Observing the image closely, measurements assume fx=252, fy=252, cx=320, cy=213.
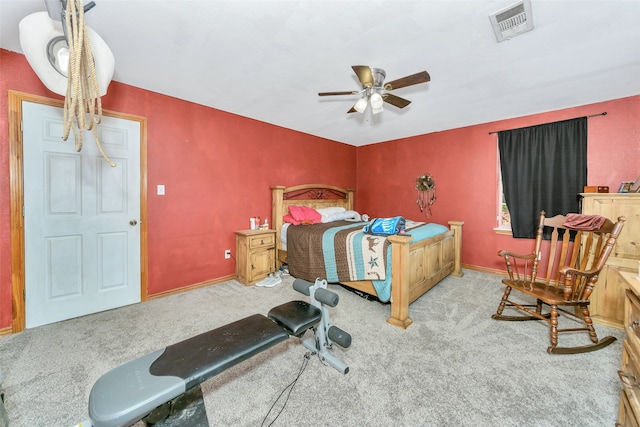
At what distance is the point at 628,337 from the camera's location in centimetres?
108

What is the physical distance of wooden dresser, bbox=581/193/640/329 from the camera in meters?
2.38

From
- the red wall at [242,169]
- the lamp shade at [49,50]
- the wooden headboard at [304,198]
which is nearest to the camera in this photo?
the lamp shade at [49,50]

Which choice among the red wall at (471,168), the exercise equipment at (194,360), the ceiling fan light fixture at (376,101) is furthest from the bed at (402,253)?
the ceiling fan light fixture at (376,101)

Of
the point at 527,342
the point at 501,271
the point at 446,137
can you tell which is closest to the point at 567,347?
the point at 527,342

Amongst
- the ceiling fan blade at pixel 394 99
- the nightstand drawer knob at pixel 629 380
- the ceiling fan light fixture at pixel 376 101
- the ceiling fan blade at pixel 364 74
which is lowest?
the nightstand drawer knob at pixel 629 380

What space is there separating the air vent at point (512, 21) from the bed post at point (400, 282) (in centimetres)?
174

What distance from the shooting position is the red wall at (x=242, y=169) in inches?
114

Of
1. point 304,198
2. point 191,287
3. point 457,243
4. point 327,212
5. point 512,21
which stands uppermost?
point 512,21

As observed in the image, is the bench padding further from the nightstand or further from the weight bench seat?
the nightstand

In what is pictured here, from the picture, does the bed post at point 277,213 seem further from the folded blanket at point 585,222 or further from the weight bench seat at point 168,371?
the folded blanket at point 585,222

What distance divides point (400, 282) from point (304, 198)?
2.77 meters

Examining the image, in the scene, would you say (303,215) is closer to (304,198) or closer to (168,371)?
(304,198)

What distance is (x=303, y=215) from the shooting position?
4.08 m

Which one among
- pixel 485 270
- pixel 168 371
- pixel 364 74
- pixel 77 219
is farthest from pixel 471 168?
pixel 77 219
